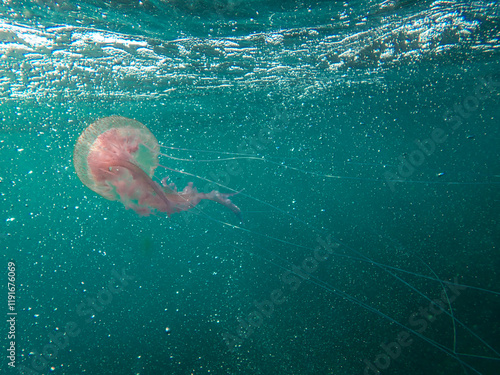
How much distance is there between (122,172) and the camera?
183 inches

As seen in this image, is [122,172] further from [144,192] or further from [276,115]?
[276,115]

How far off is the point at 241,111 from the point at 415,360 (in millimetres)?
11611

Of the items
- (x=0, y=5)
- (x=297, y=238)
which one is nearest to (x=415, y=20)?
(x=0, y=5)

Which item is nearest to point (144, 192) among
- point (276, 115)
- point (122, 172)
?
point (122, 172)

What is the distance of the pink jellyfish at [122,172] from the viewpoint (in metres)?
4.55

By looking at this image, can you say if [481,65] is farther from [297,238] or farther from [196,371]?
[196,371]

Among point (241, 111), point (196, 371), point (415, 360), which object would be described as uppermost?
point (241, 111)

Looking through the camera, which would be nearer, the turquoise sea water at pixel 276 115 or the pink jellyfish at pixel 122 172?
the pink jellyfish at pixel 122 172

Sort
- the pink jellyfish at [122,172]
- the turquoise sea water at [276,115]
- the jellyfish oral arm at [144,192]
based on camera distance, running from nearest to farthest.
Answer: the jellyfish oral arm at [144,192], the pink jellyfish at [122,172], the turquoise sea water at [276,115]

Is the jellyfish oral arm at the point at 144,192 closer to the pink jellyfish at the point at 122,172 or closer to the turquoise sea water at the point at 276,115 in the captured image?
the pink jellyfish at the point at 122,172

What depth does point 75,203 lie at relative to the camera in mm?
34781

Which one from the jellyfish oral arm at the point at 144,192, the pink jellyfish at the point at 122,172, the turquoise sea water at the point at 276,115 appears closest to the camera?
the jellyfish oral arm at the point at 144,192

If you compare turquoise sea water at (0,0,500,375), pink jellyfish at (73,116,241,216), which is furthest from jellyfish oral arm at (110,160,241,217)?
turquoise sea water at (0,0,500,375)

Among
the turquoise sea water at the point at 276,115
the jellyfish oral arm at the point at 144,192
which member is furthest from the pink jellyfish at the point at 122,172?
the turquoise sea water at the point at 276,115
